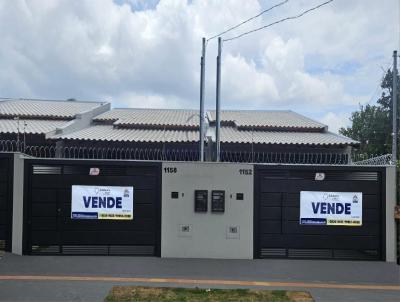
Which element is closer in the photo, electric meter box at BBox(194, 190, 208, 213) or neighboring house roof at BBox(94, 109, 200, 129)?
electric meter box at BBox(194, 190, 208, 213)

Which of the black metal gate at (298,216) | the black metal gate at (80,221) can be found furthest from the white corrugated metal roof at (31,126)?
the black metal gate at (298,216)

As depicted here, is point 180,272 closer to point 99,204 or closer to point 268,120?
point 99,204

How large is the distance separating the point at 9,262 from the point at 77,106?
1564 centimetres

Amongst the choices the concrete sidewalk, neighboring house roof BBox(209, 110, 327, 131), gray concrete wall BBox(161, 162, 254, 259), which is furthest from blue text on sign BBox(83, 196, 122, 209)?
neighboring house roof BBox(209, 110, 327, 131)

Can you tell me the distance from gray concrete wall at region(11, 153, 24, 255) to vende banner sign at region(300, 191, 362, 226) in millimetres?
6094

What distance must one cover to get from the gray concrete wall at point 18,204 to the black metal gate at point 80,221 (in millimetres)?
128

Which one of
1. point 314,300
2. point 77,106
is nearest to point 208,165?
point 314,300

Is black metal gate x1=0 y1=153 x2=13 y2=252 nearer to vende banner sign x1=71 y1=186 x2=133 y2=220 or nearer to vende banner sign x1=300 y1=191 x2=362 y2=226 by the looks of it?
vende banner sign x1=71 y1=186 x2=133 y2=220

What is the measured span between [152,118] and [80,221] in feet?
40.1

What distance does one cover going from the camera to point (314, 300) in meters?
7.98

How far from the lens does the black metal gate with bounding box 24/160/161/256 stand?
446 inches

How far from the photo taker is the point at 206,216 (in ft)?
37.3

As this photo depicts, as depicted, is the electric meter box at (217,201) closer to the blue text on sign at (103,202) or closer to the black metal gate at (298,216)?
the black metal gate at (298,216)

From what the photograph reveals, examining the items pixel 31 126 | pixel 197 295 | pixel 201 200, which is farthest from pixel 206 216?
pixel 31 126
